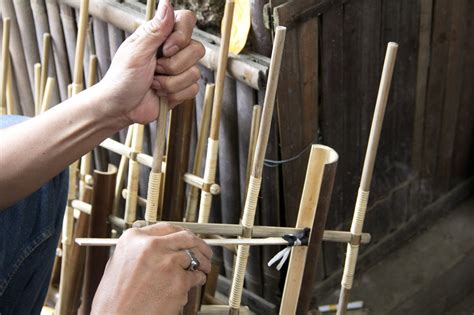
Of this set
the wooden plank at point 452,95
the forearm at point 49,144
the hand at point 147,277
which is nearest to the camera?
the hand at point 147,277

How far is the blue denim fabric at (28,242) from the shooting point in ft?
5.89

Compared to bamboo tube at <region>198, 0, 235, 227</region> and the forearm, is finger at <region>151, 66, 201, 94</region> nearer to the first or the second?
the forearm

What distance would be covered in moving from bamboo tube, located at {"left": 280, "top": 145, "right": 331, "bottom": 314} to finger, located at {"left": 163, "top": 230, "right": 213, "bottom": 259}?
7.6 inches

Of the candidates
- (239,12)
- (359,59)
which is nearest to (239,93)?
(239,12)

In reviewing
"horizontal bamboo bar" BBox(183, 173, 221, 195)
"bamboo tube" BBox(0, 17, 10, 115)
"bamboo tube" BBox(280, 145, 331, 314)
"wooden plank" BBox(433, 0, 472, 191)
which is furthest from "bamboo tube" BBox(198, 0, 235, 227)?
"wooden plank" BBox(433, 0, 472, 191)

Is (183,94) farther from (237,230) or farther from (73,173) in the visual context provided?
(73,173)

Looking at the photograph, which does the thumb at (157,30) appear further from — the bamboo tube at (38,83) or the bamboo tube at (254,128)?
the bamboo tube at (38,83)

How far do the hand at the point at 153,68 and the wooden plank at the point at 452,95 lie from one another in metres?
1.17

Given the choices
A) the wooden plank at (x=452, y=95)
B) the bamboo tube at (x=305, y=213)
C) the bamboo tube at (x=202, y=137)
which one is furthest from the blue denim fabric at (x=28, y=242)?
the wooden plank at (x=452, y=95)

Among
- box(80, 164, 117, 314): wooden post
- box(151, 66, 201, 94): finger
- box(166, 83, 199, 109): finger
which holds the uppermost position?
box(151, 66, 201, 94): finger

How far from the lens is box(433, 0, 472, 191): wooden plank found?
2.54 metres

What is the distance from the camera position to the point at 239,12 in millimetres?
2123

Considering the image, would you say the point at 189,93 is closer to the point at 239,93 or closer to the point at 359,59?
the point at 239,93

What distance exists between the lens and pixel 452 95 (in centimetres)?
268
